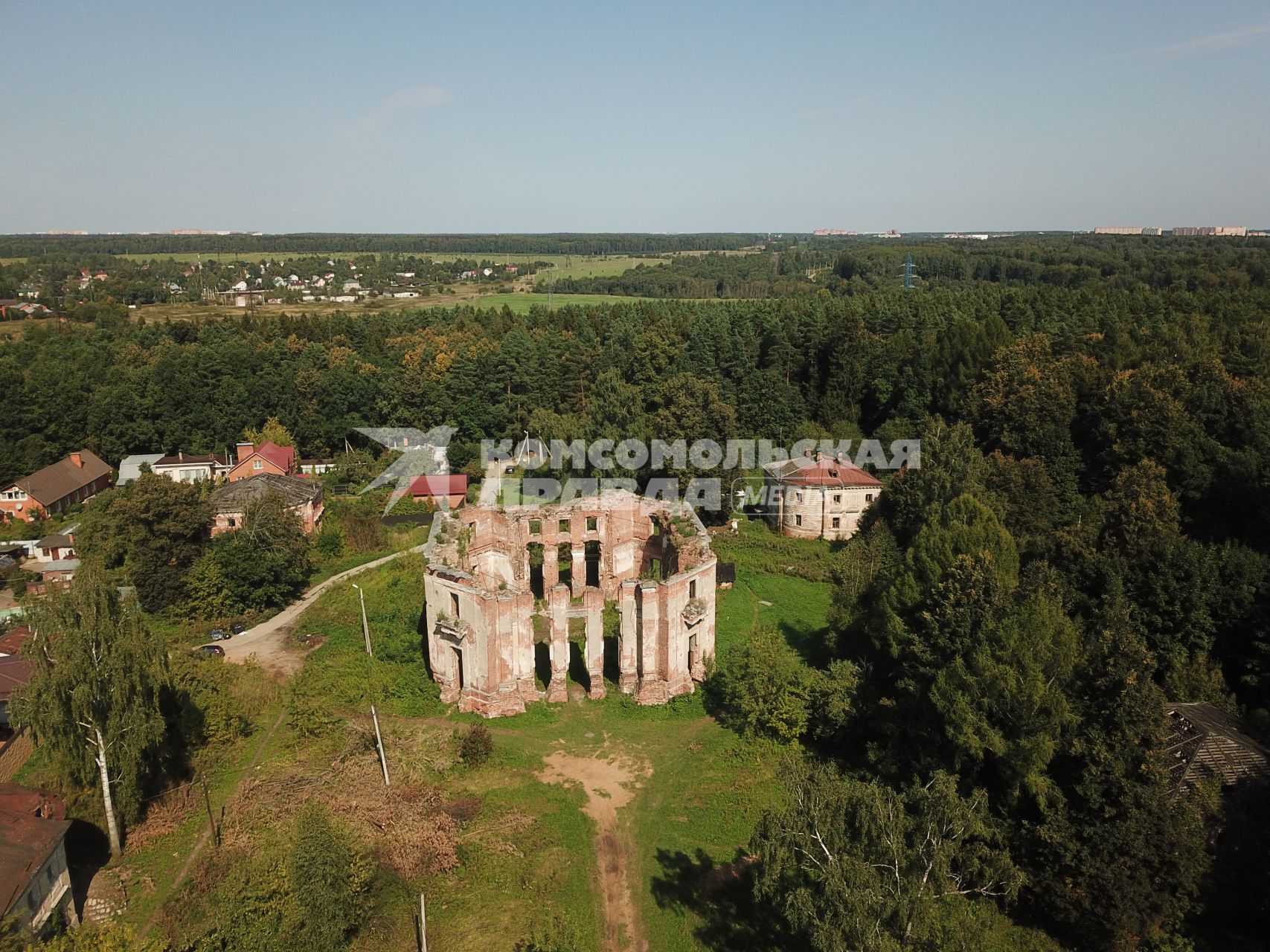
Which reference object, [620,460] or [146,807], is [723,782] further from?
[620,460]

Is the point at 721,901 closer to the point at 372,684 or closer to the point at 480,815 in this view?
the point at 480,815

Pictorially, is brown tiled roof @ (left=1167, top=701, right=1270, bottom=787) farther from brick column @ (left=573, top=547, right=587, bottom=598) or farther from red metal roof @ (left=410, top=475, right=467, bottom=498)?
red metal roof @ (left=410, top=475, right=467, bottom=498)

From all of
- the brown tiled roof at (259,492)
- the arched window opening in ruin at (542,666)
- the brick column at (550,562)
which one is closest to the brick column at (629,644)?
the arched window opening in ruin at (542,666)

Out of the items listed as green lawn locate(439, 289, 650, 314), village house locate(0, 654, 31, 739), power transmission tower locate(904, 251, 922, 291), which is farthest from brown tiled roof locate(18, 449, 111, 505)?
power transmission tower locate(904, 251, 922, 291)

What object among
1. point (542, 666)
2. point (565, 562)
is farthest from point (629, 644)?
point (565, 562)

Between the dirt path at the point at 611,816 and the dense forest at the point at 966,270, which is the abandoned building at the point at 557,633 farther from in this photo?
the dense forest at the point at 966,270

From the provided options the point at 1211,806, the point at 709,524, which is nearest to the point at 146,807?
the point at 1211,806

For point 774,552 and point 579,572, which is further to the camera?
point 774,552
